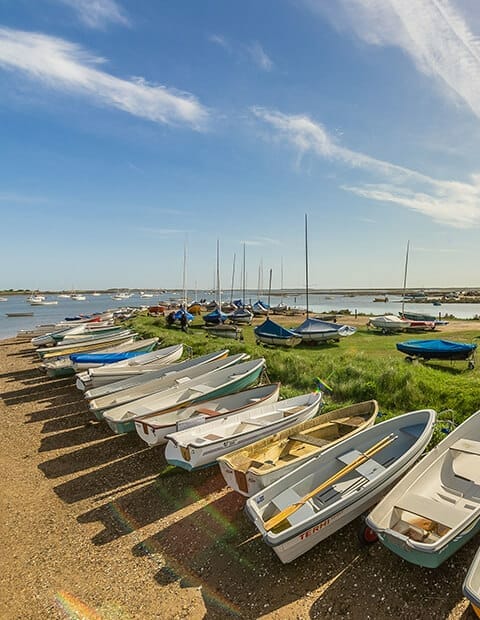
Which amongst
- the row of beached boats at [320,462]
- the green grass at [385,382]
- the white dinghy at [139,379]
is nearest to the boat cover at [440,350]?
the green grass at [385,382]

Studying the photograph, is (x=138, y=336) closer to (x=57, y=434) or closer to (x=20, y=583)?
(x=57, y=434)

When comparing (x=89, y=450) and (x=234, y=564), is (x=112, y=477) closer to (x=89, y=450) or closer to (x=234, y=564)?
(x=89, y=450)

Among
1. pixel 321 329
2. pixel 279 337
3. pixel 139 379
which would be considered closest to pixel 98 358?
pixel 139 379

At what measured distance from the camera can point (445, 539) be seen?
4664 millimetres

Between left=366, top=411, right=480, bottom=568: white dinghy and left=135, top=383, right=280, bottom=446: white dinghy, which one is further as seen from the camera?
left=135, top=383, right=280, bottom=446: white dinghy

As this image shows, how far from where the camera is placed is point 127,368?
1471 centimetres

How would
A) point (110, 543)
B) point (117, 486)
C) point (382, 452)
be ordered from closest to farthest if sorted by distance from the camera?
1. point (110, 543)
2. point (382, 452)
3. point (117, 486)

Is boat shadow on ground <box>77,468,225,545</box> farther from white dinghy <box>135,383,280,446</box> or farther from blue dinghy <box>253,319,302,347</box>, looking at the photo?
blue dinghy <box>253,319,302,347</box>

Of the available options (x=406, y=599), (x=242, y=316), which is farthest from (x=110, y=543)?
(x=242, y=316)

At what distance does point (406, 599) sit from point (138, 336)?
23196 mm

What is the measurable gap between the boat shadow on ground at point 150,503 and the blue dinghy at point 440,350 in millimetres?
12369

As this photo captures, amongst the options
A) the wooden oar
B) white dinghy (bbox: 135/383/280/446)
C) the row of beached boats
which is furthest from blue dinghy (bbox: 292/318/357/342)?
the wooden oar

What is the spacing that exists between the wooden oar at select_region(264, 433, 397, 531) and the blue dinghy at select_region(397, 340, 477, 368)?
10.4 metres

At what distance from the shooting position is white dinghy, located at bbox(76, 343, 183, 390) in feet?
43.8
